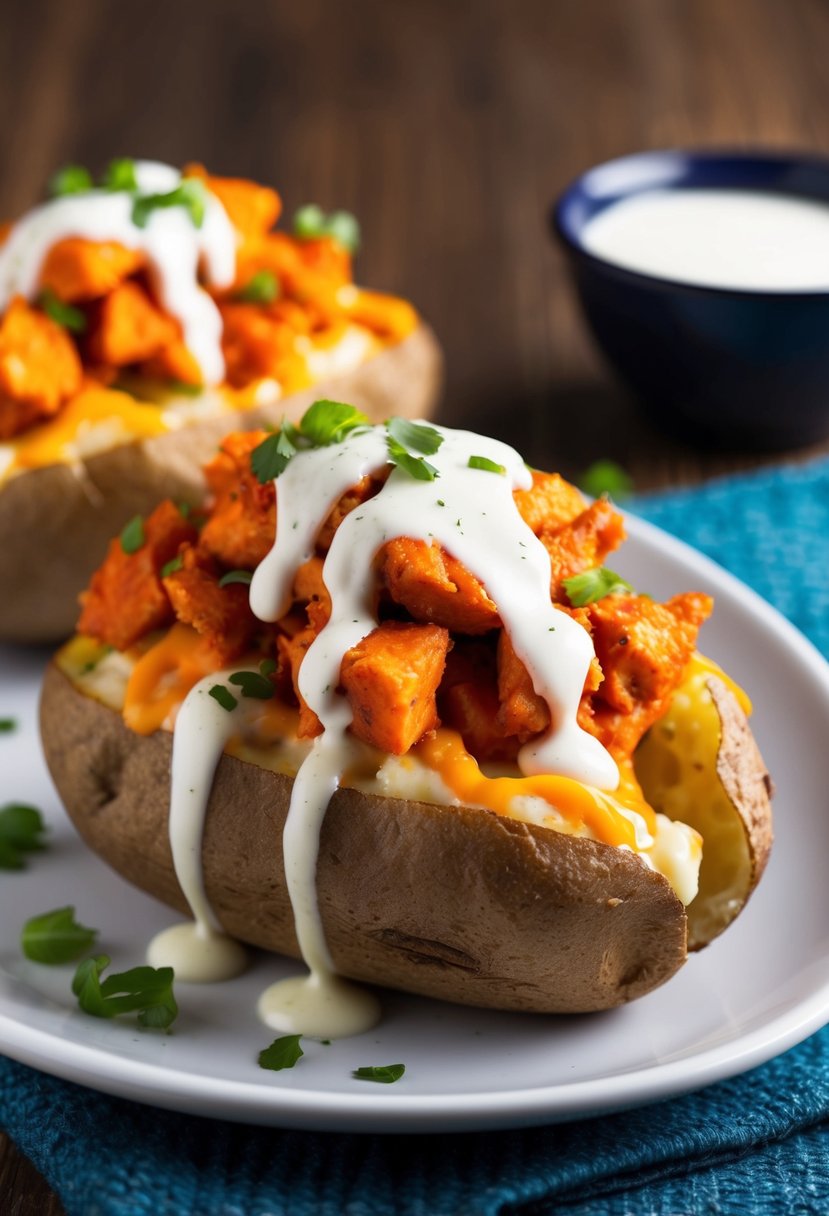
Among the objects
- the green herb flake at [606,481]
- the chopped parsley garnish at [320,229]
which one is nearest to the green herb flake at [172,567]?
the green herb flake at [606,481]

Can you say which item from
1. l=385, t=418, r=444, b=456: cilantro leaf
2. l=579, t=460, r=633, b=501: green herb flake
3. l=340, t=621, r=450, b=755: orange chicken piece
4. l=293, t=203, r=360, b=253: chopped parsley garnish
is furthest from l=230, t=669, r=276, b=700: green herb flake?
l=293, t=203, r=360, b=253: chopped parsley garnish

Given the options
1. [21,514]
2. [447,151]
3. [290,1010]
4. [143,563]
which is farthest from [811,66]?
[290,1010]

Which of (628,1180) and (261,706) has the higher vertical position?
(261,706)

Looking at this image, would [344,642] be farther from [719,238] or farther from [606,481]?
[719,238]

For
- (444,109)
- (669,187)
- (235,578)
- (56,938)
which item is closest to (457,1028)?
(56,938)

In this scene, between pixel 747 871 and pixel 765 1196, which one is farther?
pixel 747 871

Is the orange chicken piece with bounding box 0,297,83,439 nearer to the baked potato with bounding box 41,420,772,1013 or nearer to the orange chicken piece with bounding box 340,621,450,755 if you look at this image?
the baked potato with bounding box 41,420,772,1013

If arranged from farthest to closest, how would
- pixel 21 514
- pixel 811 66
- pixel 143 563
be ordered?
pixel 811 66, pixel 21 514, pixel 143 563

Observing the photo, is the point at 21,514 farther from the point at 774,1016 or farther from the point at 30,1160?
the point at 774,1016

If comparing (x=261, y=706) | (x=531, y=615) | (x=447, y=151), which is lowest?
(x=447, y=151)
